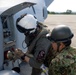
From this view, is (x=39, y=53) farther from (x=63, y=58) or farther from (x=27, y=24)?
(x=63, y=58)

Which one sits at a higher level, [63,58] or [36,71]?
[63,58]

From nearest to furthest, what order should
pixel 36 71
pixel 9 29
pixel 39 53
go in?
pixel 39 53, pixel 36 71, pixel 9 29

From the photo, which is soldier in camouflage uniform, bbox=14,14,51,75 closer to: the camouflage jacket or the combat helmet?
the combat helmet

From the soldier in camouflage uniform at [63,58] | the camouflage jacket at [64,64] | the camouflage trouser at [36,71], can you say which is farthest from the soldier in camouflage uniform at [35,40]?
the camouflage jacket at [64,64]

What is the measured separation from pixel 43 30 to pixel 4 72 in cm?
93

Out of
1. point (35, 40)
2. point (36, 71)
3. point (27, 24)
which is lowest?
point (36, 71)

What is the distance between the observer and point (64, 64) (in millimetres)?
3086

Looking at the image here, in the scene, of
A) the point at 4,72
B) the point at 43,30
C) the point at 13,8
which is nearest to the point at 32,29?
the point at 43,30

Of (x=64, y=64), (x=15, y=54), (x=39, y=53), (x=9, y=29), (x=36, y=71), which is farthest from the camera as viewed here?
(x=9, y=29)

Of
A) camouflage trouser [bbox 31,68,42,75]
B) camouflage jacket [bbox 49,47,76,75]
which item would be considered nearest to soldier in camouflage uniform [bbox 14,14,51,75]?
camouflage trouser [bbox 31,68,42,75]

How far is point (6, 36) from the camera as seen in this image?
4.98 metres

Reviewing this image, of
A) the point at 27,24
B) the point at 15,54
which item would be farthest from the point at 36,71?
the point at 27,24

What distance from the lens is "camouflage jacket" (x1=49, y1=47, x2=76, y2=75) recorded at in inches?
122

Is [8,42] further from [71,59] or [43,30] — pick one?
[71,59]
